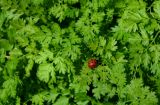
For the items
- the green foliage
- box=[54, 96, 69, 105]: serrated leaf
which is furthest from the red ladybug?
box=[54, 96, 69, 105]: serrated leaf

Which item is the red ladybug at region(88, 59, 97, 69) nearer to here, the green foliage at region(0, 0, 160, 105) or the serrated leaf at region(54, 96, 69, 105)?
the green foliage at region(0, 0, 160, 105)

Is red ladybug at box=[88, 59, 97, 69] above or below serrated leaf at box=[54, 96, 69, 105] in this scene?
above

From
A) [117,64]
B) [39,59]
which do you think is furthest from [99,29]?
[39,59]

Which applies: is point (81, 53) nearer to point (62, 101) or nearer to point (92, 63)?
point (92, 63)

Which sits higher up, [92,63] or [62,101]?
[92,63]

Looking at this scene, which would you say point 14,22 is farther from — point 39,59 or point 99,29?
point 99,29

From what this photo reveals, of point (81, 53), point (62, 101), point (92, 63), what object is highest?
point (81, 53)

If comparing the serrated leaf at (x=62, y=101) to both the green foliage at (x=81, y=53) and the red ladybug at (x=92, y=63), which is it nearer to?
the green foliage at (x=81, y=53)

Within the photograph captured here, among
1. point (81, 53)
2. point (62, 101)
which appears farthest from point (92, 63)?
point (62, 101)

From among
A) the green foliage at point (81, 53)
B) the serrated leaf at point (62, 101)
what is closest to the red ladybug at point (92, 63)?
the green foliage at point (81, 53)
